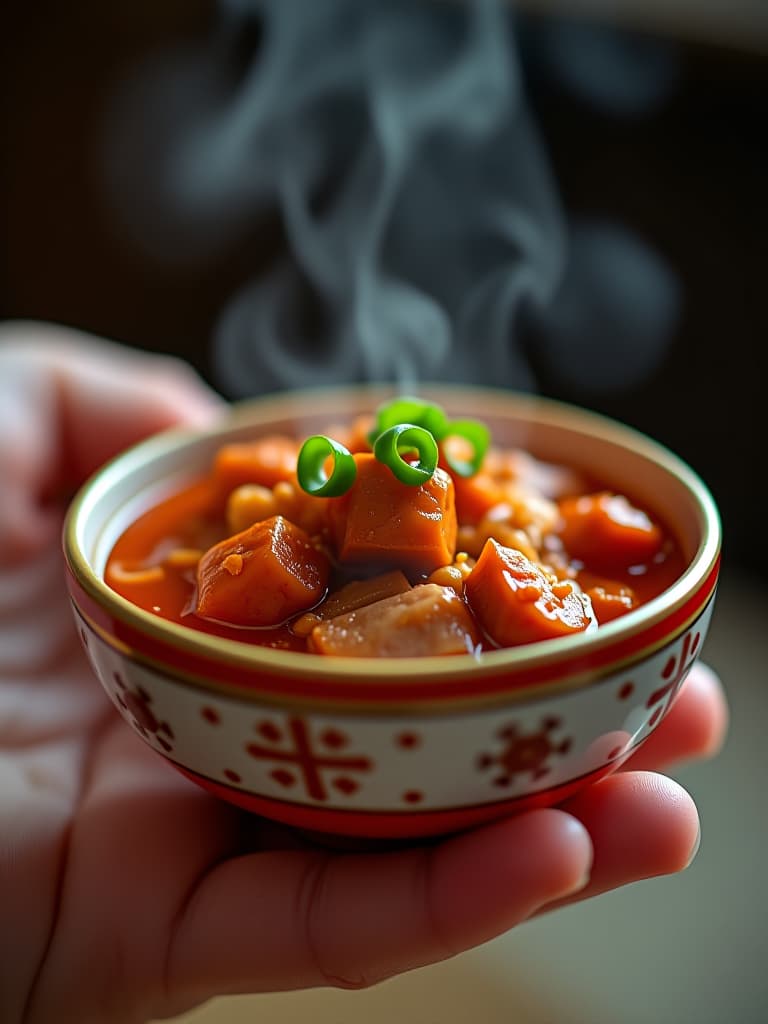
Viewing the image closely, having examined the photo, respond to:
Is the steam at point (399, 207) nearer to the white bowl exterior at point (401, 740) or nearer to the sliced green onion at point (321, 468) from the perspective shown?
the sliced green onion at point (321, 468)

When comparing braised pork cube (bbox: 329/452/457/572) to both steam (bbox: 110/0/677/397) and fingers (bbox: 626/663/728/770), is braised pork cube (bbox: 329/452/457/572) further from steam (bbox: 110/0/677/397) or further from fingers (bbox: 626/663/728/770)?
steam (bbox: 110/0/677/397)

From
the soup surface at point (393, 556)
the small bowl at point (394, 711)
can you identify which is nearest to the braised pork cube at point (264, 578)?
the soup surface at point (393, 556)

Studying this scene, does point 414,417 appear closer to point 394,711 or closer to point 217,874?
point 394,711

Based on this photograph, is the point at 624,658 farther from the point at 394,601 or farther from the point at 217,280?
the point at 217,280

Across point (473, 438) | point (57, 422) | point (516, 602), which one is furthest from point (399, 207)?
point (516, 602)

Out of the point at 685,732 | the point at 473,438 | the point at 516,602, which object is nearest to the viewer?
the point at 516,602

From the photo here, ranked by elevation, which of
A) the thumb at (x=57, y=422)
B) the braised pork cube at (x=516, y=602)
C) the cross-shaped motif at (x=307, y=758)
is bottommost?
the thumb at (x=57, y=422)
